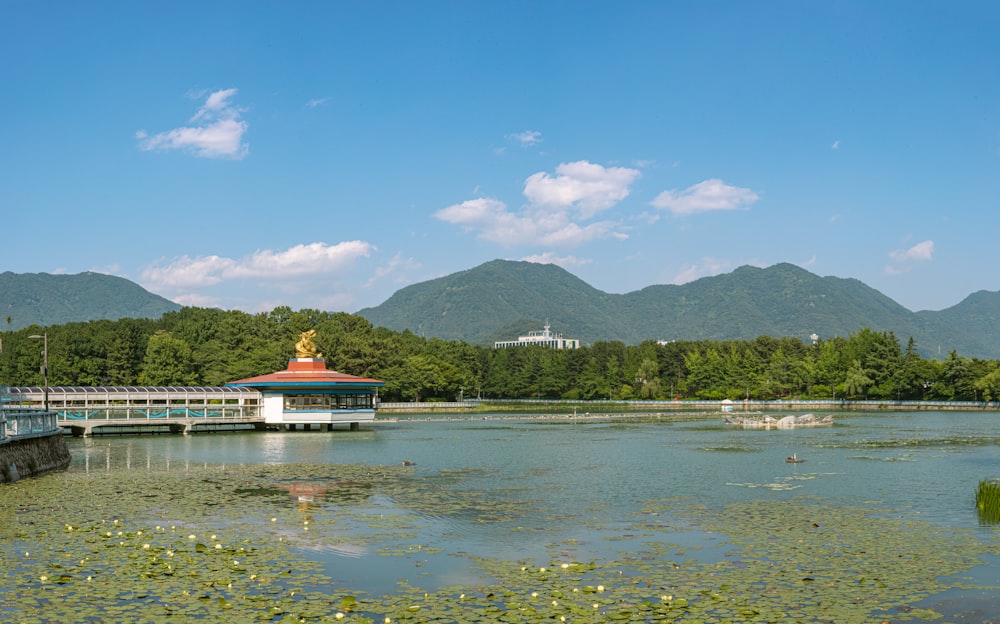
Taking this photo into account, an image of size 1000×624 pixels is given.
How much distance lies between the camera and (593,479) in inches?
1182

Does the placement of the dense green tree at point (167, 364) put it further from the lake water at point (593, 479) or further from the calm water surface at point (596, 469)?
the lake water at point (593, 479)

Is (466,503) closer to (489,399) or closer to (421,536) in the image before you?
(421,536)

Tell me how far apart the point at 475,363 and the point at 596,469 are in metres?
116

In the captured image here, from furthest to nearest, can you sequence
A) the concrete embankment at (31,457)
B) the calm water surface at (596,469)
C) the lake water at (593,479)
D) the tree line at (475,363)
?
the tree line at (475,363) → the concrete embankment at (31,457) → the calm water surface at (596,469) → the lake water at (593,479)

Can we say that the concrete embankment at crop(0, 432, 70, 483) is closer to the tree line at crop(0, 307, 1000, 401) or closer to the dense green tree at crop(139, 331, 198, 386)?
the tree line at crop(0, 307, 1000, 401)

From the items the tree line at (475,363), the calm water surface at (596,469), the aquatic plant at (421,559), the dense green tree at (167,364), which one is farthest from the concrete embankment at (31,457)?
the dense green tree at (167,364)

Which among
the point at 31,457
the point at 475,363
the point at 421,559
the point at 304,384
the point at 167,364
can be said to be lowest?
the point at 421,559

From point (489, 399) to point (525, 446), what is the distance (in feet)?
354

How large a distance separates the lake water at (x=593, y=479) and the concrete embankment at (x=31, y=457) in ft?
4.01

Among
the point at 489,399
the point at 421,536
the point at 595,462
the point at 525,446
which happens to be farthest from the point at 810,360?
the point at 421,536

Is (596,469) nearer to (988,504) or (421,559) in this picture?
(988,504)

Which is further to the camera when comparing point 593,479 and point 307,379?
point 307,379

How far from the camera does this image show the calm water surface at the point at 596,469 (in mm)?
17219

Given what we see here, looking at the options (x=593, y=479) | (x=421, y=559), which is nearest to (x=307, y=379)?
(x=593, y=479)
